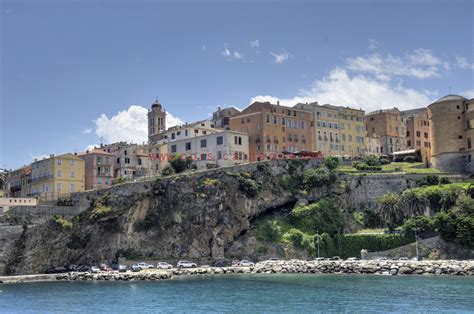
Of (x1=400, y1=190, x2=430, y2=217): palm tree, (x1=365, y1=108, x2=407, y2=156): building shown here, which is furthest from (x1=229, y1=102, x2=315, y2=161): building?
(x1=400, y1=190, x2=430, y2=217): palm tree

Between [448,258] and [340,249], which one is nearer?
[448,258]

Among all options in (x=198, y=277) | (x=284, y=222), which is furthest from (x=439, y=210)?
(x=198, y=277)

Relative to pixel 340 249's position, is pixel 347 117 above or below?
above

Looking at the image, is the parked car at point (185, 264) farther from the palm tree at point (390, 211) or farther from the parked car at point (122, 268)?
the palm tree at point (390, 211)

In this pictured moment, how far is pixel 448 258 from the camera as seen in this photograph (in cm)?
7025

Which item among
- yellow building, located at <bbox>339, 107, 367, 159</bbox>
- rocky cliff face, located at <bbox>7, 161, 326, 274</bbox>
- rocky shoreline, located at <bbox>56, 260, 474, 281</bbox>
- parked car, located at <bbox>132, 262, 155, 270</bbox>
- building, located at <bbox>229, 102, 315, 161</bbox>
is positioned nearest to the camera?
rocky shoreline, located at <bbox>56, 260, 474, 281</bbox>

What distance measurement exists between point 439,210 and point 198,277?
110 feet

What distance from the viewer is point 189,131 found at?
104 metres

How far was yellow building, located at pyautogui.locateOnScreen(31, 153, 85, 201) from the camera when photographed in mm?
93000

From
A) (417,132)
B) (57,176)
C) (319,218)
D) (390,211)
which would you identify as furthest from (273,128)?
(417,132)

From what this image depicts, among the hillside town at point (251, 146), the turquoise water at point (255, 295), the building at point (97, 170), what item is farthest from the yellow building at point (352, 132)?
the turquoise water at point (255, 295)

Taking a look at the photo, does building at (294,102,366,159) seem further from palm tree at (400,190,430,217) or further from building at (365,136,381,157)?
palm tree at (400,190,430,217)

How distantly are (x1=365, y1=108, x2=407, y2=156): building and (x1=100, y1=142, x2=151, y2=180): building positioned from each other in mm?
46013

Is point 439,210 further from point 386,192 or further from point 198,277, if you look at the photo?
point 198,277
